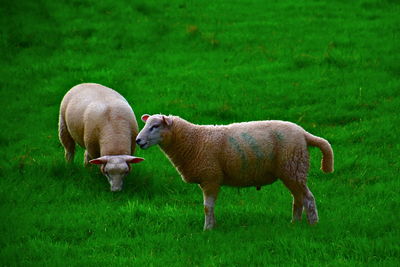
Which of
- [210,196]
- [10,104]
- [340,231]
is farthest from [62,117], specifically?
[340,231]

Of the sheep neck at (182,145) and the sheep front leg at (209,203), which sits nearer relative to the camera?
the sheep front leg at (209,203)

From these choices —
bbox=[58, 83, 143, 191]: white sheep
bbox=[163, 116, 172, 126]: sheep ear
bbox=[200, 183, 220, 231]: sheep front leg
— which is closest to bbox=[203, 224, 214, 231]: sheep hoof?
bbox=[200, 183, 220, 231]: sheep front leg

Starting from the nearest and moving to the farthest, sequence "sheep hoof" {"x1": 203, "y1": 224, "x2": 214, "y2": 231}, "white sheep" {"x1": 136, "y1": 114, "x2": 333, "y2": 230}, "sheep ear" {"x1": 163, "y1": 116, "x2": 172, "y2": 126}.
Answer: "white sheep" {"x1": 136, "y1": 114, "x2": 333, "y2": 230} < "sheep hoof" {"x1": 203, "y1": 224, "x2": 214, "y2": 231} < "sheep ear" {"x1": 163, "y1": 116, "x2": 172, "y2": 126}

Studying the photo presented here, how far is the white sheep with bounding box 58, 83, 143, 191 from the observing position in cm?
923

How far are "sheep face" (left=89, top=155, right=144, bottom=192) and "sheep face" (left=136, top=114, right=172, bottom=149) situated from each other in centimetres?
136

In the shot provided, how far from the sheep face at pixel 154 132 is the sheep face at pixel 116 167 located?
1358mm

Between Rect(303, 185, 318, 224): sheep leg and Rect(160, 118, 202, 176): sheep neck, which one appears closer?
Rect(303, 185, 318, 224): sheep leg

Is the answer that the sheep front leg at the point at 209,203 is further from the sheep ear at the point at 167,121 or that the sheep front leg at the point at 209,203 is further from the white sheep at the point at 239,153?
the sheep ear at the point at 167,121

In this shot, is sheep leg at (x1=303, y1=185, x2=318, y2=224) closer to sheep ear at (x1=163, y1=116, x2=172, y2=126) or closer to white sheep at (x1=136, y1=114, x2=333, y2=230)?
white sheep at (x1=136, y1=114, x2=333, y2=230)

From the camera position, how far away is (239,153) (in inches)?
303

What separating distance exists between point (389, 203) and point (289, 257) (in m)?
2.29

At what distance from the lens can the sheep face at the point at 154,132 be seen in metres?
7.79

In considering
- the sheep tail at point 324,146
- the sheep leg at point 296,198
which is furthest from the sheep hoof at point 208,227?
the sheep tail at point 324,146

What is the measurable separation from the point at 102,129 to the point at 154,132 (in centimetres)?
233
